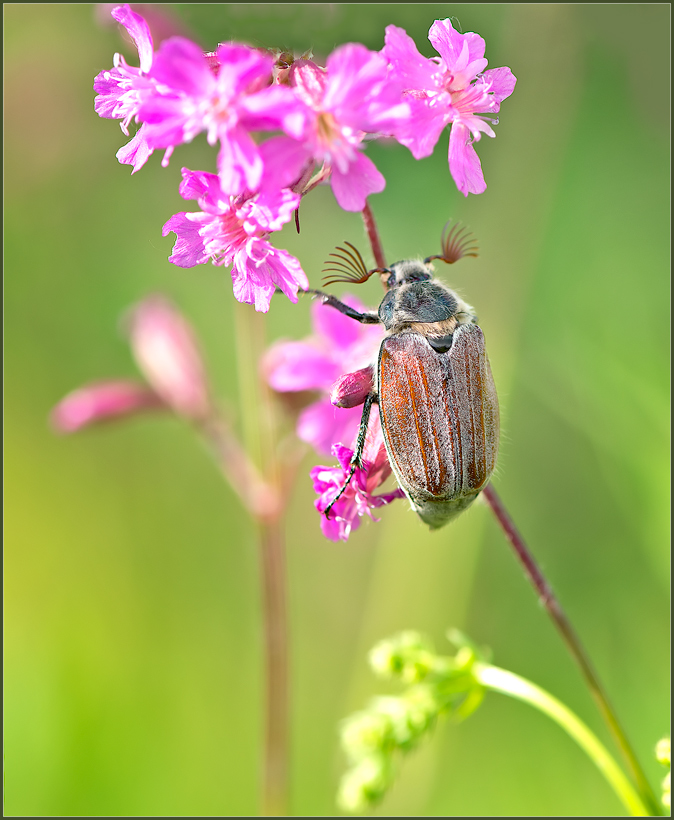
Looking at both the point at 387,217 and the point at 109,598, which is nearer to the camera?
the point at 109,598

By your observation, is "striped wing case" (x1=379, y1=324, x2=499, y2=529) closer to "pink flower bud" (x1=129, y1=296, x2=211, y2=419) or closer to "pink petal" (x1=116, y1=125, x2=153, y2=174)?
"pink petal" (x1=116, y1=125, x2=153, y2=174)

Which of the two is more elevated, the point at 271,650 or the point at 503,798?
the point at 271,650

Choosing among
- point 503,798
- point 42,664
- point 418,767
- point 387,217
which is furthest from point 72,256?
point 503,798

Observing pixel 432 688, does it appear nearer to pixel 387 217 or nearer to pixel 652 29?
pixel 387 217

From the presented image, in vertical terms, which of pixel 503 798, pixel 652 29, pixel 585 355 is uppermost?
pixel 652 29

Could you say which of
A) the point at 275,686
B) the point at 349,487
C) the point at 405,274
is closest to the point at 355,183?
the point at 405,274

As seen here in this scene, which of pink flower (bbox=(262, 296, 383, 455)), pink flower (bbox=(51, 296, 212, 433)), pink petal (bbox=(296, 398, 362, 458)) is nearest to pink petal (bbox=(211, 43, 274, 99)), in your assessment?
pink flower (bbox=(262, 296, 383, 455))

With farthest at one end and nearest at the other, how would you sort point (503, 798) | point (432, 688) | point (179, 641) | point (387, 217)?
1. point (387, 217)
2. point (179, 641)
3. point (503, 798)
4. point (432, 688)

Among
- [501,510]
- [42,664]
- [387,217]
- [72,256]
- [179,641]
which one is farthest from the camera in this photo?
[72,256]

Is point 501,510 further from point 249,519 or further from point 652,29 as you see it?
point 652,29
